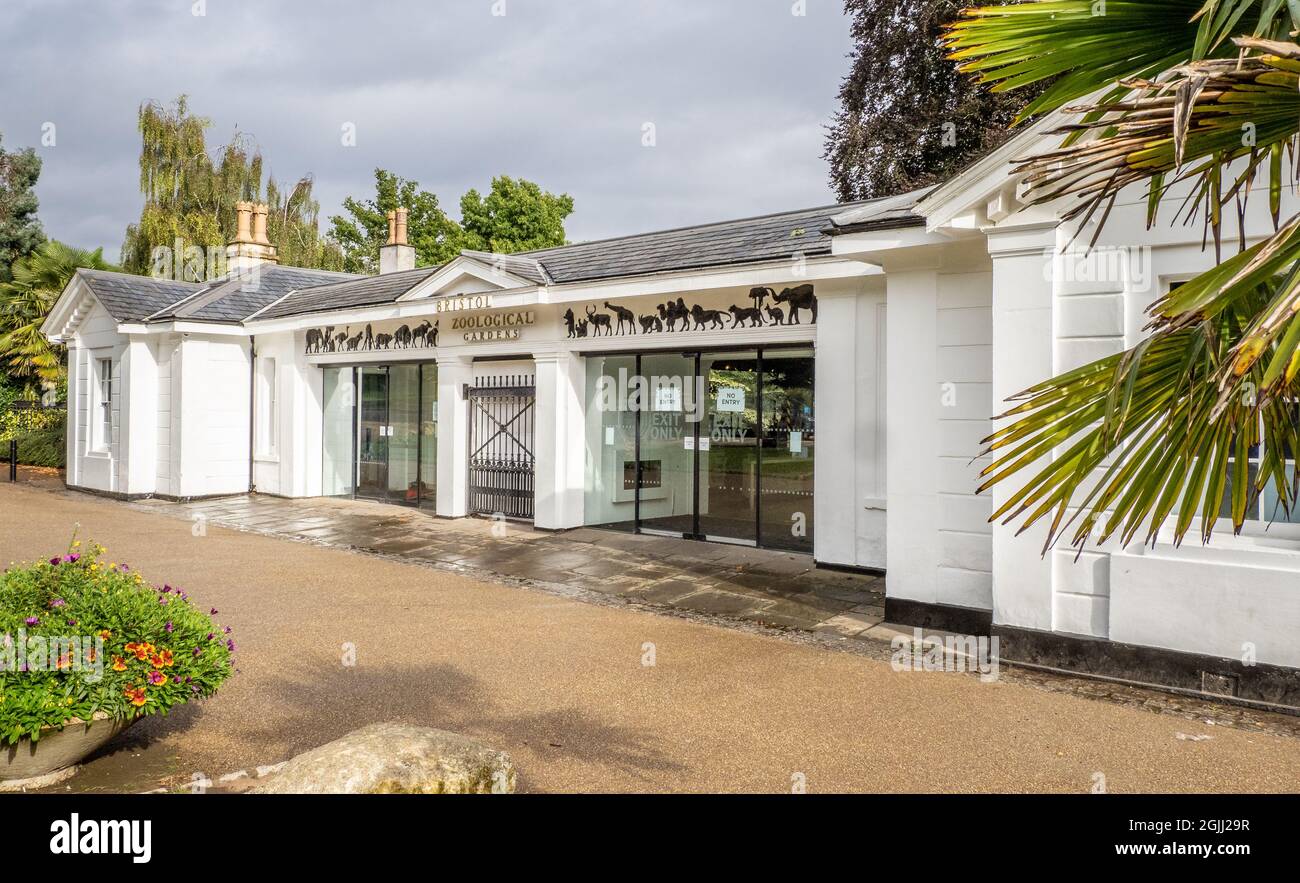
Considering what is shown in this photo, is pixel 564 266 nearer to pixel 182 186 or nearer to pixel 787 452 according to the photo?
pixel 787 452

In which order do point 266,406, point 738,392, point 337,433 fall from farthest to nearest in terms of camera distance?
point 266,406, point 337,433, point 738,392

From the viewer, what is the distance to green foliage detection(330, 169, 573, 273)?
37.6 m

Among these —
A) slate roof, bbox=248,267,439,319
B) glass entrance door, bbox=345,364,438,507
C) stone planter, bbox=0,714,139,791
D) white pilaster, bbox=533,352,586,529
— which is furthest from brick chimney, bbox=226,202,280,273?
stone planter, bbox=0,714,139,791

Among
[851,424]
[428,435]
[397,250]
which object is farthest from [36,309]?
[851,424]

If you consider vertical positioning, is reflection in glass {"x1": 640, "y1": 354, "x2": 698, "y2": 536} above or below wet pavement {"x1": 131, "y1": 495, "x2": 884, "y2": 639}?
above

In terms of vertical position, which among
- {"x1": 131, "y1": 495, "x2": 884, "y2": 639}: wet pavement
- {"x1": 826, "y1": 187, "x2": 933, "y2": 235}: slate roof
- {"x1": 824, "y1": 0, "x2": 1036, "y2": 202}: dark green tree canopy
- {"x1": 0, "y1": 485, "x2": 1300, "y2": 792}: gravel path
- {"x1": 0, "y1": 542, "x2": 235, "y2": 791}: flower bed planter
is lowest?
{"x1": 0, "y1": 485, "x2": 1300, "y2": 792}: gravel path

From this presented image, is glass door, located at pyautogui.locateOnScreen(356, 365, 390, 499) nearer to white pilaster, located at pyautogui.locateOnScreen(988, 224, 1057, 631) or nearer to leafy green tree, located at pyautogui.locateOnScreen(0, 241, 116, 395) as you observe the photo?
white pilaster, located at pyautogui.locateOnScreen(988, 224, 1057, 631)

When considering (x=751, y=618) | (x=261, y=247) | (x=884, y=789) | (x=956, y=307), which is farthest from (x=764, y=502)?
(x=261, y=247)

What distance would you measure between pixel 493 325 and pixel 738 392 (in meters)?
4.47

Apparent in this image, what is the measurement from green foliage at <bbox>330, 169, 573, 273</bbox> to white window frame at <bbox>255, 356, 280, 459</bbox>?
18902 mm

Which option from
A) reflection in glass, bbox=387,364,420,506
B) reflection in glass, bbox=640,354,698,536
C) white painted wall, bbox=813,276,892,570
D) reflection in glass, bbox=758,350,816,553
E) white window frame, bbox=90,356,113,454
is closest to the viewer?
white painted wall, bbox=813,276,892,570

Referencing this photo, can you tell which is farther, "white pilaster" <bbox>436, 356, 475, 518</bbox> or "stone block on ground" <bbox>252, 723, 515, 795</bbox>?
"white pilaster" <bbox>436, 356, 475, 518</bbox>

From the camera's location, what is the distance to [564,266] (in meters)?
13.1
